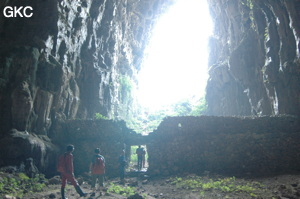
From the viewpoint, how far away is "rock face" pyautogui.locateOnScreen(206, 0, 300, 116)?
19.9 m

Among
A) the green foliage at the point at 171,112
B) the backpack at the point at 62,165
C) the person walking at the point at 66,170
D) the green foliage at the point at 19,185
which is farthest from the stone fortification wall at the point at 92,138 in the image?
the green foliage at the point at 171,112

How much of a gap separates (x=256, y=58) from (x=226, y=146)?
47.1 feet

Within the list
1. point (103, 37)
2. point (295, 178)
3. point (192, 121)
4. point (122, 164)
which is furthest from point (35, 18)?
point (295, 178)

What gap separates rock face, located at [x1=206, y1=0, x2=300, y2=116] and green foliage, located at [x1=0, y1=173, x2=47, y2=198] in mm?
18652

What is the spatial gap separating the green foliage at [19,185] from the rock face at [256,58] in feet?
61.2

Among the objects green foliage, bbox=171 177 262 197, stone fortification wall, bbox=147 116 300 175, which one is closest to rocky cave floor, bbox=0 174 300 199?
green foliage, bbox=171 177 262 197

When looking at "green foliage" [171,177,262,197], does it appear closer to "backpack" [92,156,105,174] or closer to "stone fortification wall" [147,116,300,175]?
"stone fortification wall" [147,116,300,175]

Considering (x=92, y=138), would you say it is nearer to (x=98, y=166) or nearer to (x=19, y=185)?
(x=19, y=185)

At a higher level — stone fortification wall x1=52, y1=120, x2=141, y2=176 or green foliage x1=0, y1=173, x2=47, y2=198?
stone fortification wall x1=52, y1=120, x2=141, y2=176

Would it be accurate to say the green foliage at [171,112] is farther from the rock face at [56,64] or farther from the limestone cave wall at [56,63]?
the limestone cave wall at [56,63]

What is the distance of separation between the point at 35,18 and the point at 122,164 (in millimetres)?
13603

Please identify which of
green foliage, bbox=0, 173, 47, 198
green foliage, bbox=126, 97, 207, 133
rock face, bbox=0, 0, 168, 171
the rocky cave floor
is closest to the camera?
the rocky cave floor

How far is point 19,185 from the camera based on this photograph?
12.9 metres

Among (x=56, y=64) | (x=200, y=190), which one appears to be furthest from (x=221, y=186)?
(x=56, y=64)
